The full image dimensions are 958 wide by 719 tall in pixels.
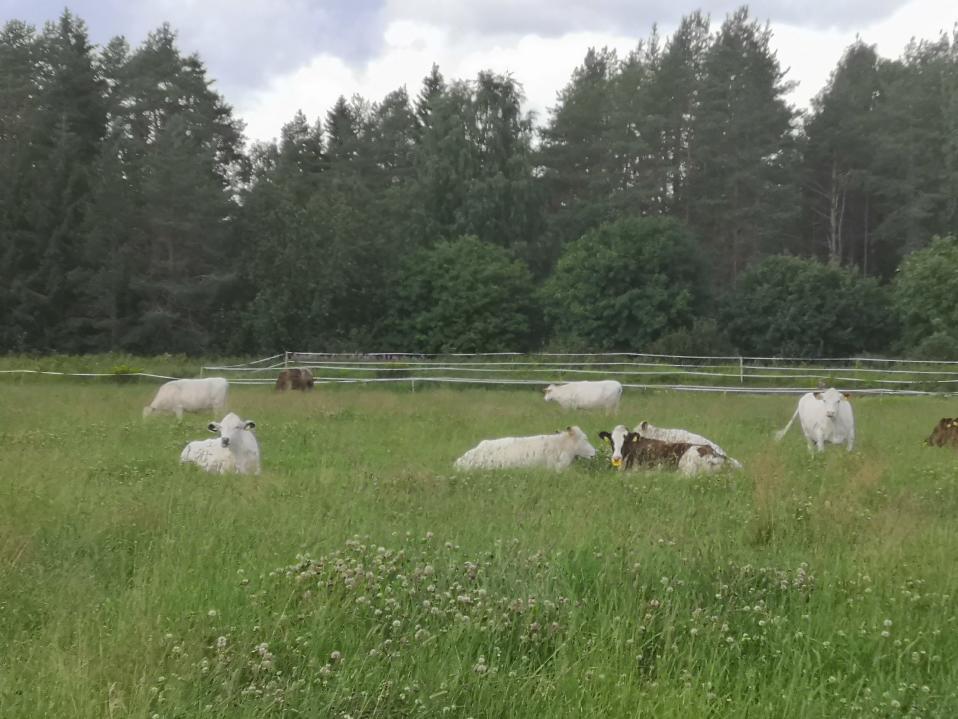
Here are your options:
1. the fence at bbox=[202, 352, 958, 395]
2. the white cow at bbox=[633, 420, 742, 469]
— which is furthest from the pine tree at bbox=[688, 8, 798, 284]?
the white cow at bbox=[633, 420, 742, 469]

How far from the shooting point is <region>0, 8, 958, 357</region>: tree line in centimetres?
4066

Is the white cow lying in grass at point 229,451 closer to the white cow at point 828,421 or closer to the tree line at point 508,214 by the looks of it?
the white cow at point 828,421

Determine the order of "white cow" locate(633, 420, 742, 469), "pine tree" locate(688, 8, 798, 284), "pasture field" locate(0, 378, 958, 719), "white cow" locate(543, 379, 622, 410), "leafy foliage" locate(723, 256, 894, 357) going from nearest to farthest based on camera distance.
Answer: "pasture field" locate(0, 378, 958, 719) < "white cow" locate(633, 420, 742, 469) < "white cow" locate(543, 379, 622, 410) < "leafy foliage" locate(723, 256, 894, 357) < "pine tree" locate(688, 8, 798, 284)

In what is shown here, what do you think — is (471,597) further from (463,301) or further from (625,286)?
(463,301)

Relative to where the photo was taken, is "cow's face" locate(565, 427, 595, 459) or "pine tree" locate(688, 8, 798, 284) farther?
"pine tree" locate(688, 8, 798, 284)

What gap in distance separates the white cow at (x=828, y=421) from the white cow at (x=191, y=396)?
12.2 metres

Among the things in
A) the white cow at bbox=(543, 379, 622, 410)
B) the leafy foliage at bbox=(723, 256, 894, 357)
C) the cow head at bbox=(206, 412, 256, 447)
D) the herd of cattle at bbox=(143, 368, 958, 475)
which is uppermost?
the leafy foliage at bbox=(723, 256, 894, 357)

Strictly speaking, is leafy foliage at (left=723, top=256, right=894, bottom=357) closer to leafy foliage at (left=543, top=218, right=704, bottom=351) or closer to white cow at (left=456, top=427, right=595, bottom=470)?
leafy foliage at (left=543, top=218, right=704, bottom=351)

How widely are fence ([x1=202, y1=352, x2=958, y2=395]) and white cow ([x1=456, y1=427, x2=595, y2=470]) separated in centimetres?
1255

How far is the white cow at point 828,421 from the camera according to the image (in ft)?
42.8

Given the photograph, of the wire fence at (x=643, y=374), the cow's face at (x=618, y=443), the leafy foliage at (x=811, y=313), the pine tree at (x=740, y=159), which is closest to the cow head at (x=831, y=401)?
the cow's face at (x=618, y=443)

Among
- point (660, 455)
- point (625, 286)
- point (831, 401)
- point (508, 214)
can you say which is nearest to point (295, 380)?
point (660, 455)

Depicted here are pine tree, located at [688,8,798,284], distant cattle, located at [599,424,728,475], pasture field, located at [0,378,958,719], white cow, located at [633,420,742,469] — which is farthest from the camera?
pine tree, located at [688,8,798,284]

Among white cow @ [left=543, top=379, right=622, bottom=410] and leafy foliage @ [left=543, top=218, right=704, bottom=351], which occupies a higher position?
leafy foliage @ [left=543, top=218, right=704, bottom=351]
